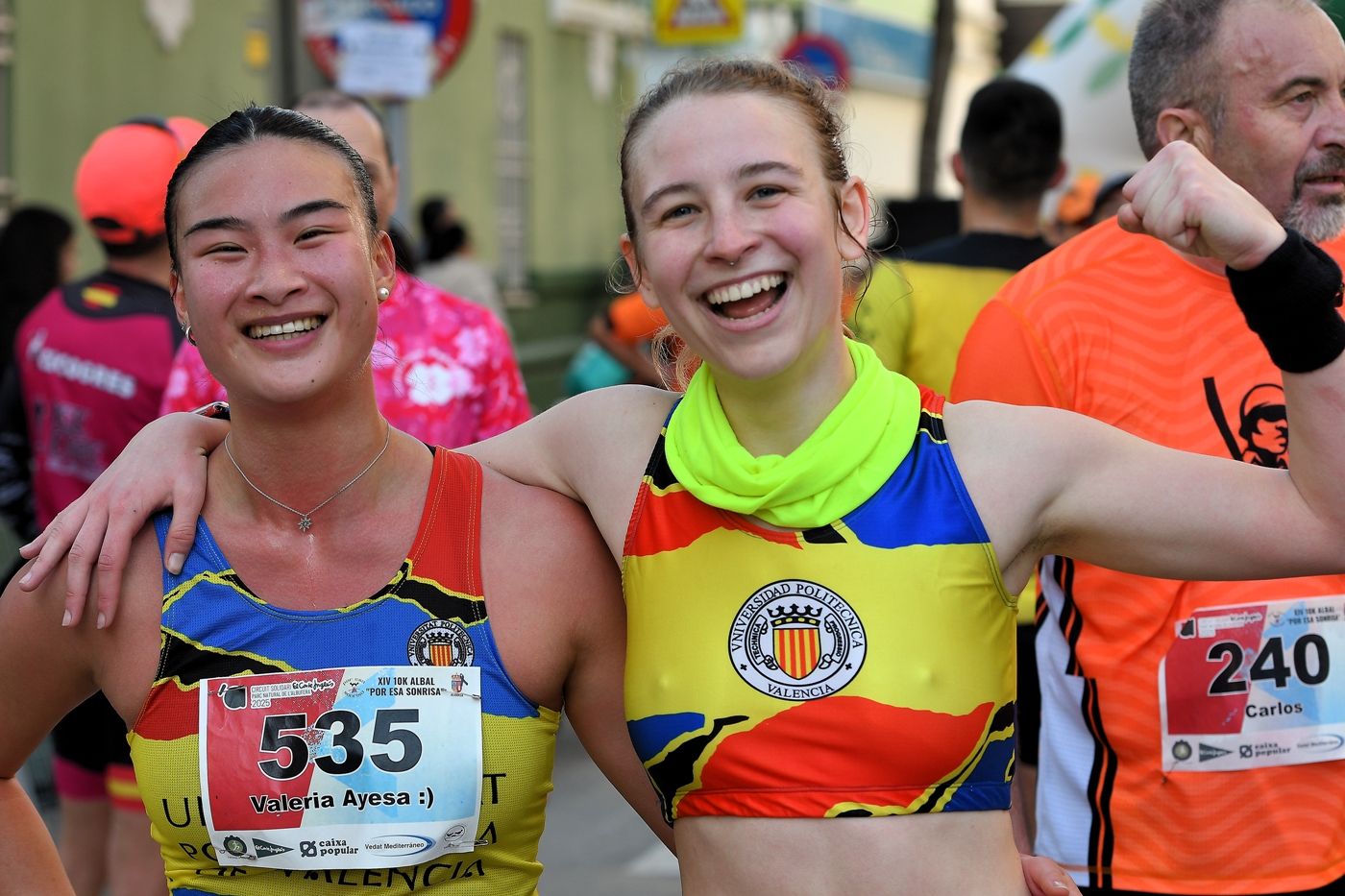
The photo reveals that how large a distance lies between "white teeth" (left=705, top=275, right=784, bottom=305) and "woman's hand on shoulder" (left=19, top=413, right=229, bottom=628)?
842 millimetres

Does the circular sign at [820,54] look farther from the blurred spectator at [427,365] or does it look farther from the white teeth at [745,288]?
the white teeth at [745,288]

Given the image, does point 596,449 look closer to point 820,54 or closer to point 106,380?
point 106,380

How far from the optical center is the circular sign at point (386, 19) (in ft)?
21.5

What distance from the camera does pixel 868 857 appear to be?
207 cm

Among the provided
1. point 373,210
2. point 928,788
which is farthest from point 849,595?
point 373,210

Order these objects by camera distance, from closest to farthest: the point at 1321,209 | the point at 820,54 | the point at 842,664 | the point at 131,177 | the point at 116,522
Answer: the point at 842,664
the point at 116,522
the point at 1321,209
the point at 131,177
the point at 820,54

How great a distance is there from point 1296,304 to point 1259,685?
32.4 inches

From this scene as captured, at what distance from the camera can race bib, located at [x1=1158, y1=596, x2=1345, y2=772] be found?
257 cm

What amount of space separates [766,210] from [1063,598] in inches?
37.3

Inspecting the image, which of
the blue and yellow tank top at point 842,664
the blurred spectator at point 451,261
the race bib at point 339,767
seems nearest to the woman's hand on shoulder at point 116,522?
the race bib at point 339,767

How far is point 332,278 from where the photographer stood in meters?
2.32

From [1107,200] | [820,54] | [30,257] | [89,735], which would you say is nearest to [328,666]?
[89,735]

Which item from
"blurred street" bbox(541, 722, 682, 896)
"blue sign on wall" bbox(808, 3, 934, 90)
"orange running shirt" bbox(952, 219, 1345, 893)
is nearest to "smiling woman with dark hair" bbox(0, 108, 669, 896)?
"orange running shirt" bbox(952, 219, 1345, 893)

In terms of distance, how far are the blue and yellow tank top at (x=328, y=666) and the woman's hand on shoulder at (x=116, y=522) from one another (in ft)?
0.24
